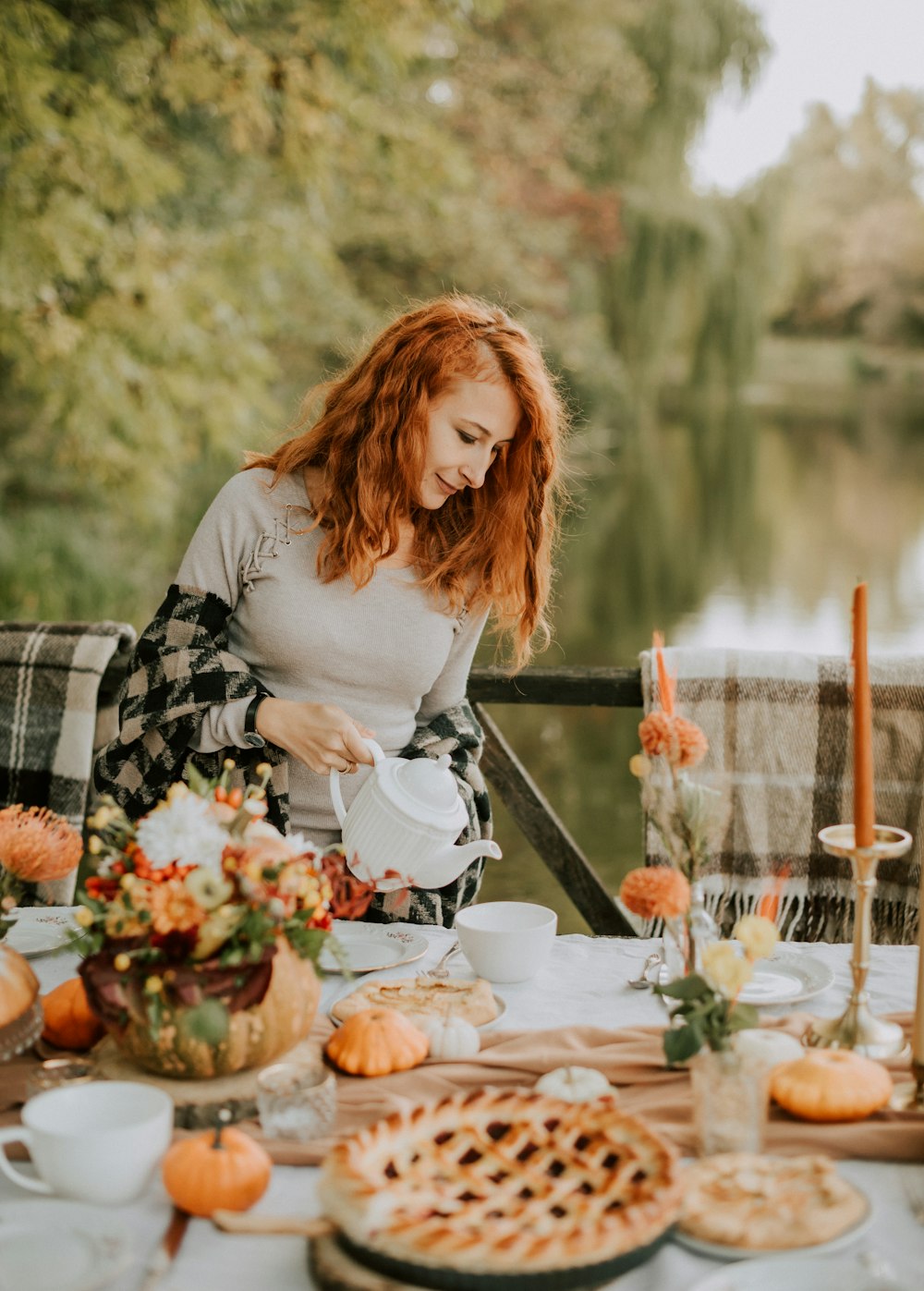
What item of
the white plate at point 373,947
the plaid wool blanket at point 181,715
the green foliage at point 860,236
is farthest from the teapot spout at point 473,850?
the green foliage at point 860,236

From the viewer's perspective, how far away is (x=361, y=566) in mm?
1790

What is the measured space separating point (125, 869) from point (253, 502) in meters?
0.85

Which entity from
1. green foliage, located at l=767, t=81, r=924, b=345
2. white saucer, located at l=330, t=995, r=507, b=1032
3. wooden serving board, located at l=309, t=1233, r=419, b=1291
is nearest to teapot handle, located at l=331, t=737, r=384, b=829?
white saucer, located at l=330, t=995, r=507, b=1032

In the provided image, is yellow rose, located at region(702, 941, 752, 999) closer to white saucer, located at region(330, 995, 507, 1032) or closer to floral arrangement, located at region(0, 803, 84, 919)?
white saucer, located at region(330, 995, 507, 1032)

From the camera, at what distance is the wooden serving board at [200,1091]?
100cm

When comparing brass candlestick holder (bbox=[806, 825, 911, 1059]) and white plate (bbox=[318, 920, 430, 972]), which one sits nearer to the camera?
brass candlestick holder (bbox=[806, 825, 911, 1059])

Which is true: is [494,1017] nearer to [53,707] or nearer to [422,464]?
[422,464]

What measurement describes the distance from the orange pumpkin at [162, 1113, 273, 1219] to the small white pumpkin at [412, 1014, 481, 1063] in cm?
25

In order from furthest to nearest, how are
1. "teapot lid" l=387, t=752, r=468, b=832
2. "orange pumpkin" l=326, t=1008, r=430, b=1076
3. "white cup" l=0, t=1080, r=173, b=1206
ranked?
"teapot lid" l=387, t=752, r=468, b=832, "orange pumpkin" l=326, t=1008, r=430, b=1076, "white cup" l=0, t=1080, r=173, b=1206

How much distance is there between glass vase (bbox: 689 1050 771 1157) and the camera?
36.8 inches

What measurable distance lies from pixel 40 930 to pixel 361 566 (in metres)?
0.64

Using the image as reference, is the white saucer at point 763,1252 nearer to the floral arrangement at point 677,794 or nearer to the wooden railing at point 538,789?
the floral arrangement at point 677,794

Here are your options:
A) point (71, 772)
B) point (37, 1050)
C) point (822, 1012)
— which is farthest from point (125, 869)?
point (71, 772)

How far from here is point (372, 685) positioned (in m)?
1.86
